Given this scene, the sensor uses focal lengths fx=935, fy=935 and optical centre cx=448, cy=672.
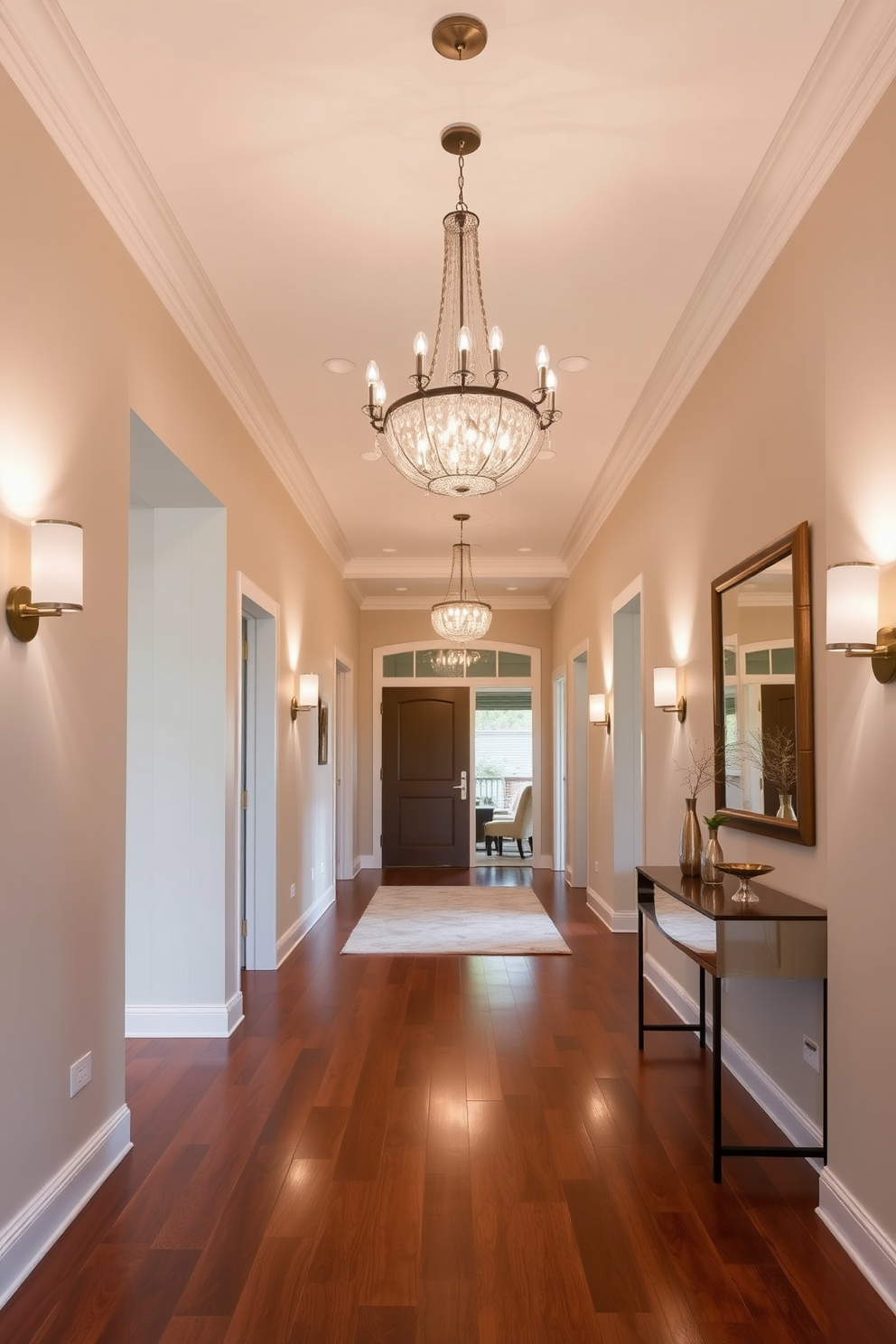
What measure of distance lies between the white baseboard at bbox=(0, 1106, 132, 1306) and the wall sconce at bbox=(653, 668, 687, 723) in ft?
9.97

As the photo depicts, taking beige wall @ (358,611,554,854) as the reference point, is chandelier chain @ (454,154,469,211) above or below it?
above

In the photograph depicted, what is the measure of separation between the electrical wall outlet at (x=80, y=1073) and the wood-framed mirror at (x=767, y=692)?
91.8 inches

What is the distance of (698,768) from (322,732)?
12.8 ft

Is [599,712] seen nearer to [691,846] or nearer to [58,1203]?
[691,846]

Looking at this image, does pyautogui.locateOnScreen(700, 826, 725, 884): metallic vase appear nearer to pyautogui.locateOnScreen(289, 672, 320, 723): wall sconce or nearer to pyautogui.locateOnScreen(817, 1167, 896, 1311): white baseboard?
pyautogui.locateOnScreen(817, 1167, 896, 1311): white baseboard

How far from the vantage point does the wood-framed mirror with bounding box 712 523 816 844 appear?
3.06 meters

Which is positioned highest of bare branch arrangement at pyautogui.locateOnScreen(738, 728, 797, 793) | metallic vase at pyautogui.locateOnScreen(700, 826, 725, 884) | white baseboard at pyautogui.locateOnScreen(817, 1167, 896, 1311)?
bare branch arrangement at pyautogui.locateOnScreen(738, 728, 797, 793)

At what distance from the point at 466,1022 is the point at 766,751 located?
2.16m

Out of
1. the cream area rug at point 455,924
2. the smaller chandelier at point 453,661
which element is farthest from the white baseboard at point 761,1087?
the smaller chandelier at point 453,661

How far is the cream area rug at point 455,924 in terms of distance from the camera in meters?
6.35

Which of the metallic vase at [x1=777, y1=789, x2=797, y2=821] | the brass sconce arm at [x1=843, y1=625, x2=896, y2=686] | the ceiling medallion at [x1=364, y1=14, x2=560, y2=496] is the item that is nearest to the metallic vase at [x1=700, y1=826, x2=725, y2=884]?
the metallic vase at [x1=777, y1=789, x2=797, y2=821]

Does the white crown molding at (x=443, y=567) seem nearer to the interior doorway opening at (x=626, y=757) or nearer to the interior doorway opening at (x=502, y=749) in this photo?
the interior doorway opening at (x=626, y=757)

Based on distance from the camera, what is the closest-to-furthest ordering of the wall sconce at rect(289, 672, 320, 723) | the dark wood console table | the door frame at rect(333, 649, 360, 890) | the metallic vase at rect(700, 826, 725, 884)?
the dark wood console table
the metallic vase at rect(700, 826, 725, 884)
the wall sconce at rect(289, 672, 320, 723)
the door frame at rect(333, 649, 360, 890)

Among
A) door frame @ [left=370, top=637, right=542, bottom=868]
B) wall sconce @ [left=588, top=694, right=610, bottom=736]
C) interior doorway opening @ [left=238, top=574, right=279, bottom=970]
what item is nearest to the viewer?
interior doorway opening @ [left=238, top=574, right=279, bottom=970]
